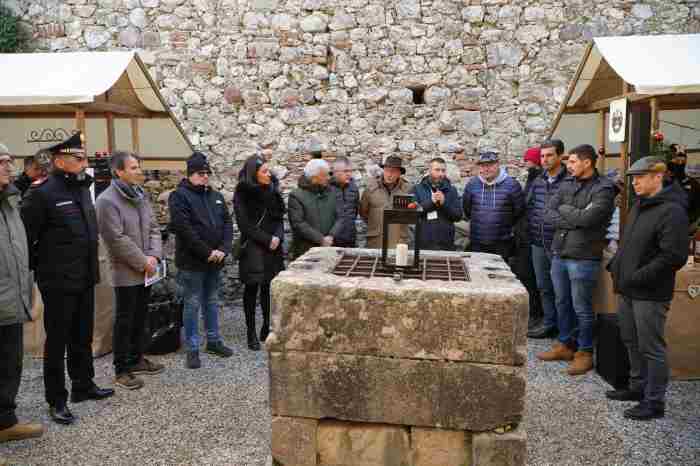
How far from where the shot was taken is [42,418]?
13.4ft

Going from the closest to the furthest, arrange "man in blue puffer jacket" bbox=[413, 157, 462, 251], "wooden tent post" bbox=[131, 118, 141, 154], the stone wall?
"man in blue puffer jacket" bbox=[413, 157, 462, 251], "wooden tent post" bbox=[131, 118, 141, 154], the stone wall

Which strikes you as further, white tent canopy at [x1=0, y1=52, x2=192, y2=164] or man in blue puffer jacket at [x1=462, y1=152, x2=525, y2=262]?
man in blue puffer jacket at [x1=462, y1=152, x2=525, y2=262]

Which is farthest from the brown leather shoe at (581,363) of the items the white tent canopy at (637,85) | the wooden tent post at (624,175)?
the white tent canopy at (637,85)

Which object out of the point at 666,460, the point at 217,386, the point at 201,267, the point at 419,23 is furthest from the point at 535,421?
the point at 419,23

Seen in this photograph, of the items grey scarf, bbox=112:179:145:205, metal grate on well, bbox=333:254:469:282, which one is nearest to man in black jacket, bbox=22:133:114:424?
grey scarf, bbox=112:179:145:205

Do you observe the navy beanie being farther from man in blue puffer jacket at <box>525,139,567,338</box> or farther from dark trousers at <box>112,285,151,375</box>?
man in blue puffer jacket at <box>525,139,567,338</box>

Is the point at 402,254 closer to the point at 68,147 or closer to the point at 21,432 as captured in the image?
the point at 68,147

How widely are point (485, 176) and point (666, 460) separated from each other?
10.2 feet

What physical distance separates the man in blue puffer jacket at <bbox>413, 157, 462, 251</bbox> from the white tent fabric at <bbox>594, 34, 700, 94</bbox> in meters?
1.77

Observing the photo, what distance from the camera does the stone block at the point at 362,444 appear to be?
3033 mm

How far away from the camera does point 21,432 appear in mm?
3770

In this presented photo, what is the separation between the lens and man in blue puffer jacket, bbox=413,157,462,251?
19.3ft

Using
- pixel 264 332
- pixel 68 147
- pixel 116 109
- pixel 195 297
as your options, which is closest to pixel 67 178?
pixel 68 147

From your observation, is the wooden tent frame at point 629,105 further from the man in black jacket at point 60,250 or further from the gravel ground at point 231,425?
the man in black jacket at point 60,250
